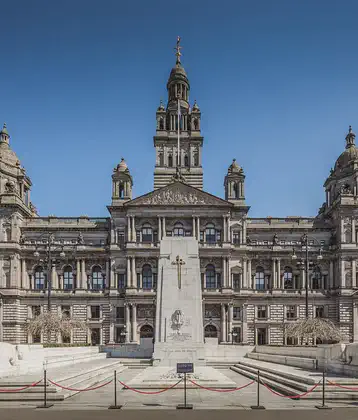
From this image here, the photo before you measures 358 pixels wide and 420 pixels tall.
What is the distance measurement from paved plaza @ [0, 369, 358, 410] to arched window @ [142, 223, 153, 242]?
45219 millimetres

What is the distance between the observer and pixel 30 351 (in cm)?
3091

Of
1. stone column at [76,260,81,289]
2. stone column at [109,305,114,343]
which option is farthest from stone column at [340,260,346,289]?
stone column at [76,260,81,289]

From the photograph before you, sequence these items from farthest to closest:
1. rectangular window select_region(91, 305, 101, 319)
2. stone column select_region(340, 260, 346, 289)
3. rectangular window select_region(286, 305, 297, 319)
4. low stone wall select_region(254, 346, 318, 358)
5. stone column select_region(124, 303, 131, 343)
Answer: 1. rectangular window select_region(286, 305, 297, 319)
2. rectangular window select_region(91, 305, 101, 319)
3. stone column select_region(340, 260, 346, 289)
4. stone column select_region(124, 303, 131, 343)
5. low stone wall select_region(254, 346, 318, 358)

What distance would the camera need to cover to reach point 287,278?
7006cm

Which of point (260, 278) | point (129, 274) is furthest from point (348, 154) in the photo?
point (129, 274)

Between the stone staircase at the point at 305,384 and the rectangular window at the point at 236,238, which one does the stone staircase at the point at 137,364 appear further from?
the rectangular window at the point at 236,238

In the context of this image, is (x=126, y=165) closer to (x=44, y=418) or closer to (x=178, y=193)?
(x=178, y=193)

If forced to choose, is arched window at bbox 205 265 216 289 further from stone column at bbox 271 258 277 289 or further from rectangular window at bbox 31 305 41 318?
rectangular window at bbox 31 305 41 318

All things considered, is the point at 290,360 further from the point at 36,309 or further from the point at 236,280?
the point at 36,309

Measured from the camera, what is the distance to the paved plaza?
18.5 m

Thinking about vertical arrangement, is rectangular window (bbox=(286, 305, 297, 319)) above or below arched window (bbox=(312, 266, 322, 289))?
below

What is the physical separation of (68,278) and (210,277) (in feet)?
59.8

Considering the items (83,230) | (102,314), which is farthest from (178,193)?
(102,314)

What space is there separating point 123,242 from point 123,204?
4819 millimetres
